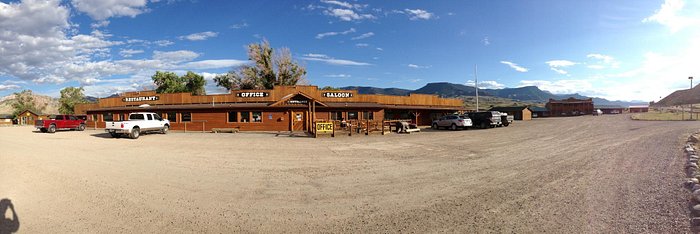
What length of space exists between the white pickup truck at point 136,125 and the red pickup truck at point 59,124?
13381 millimetres

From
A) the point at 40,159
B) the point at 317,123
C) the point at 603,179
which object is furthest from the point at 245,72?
the point at 603,179

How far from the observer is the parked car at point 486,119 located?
31.9 meters

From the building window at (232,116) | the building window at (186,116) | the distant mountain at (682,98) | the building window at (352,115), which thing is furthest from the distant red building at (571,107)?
the building window at (186,116)

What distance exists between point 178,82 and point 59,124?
3334cm

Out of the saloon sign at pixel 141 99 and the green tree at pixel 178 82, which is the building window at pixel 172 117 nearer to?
the saloon sign at pixel 141 99

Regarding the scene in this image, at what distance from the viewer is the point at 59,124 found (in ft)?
105

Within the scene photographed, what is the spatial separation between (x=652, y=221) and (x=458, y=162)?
601cm

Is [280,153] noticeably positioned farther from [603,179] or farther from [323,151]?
[603,179]

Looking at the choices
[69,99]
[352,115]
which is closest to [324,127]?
[352,115]

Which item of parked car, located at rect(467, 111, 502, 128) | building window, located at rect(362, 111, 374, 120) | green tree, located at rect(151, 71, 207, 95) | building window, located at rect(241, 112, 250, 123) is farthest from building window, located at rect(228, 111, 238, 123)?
green tree, located at rect(151, 71, 207, 95)

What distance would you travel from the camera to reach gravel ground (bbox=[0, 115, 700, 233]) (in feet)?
17.5

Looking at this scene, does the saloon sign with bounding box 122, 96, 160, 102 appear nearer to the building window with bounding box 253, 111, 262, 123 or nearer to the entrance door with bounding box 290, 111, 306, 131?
the building window with bounding box 253, 111, 262, 123

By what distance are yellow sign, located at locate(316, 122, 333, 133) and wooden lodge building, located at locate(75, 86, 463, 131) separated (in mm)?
2823

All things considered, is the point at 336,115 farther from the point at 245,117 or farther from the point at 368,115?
the point at 245,117
